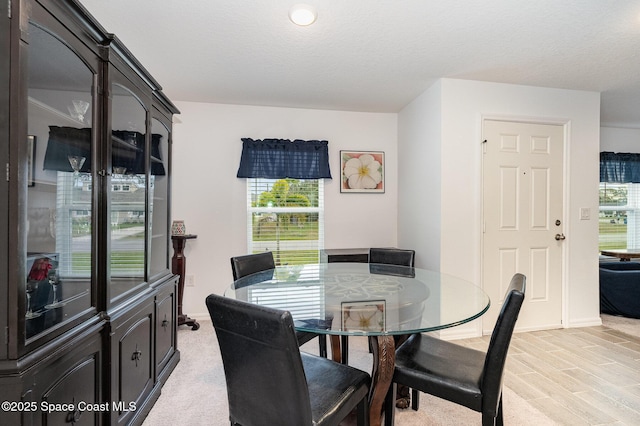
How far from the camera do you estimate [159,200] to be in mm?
2439

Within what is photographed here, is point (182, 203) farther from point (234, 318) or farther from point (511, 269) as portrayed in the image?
point (511, 269)

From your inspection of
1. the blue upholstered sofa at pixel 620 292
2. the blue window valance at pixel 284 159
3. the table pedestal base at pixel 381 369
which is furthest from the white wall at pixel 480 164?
the table pedestal base at pixel 381 369

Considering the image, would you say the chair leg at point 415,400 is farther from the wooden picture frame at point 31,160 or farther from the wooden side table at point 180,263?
the wooden side table at point 180,263

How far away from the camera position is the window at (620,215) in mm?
4789

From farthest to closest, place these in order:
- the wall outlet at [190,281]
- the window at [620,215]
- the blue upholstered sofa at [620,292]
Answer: the window at [620,215], the wall outlet at [190,281], the blue upholstered sofa at [620,292]

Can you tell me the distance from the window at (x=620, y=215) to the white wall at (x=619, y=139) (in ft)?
1.78

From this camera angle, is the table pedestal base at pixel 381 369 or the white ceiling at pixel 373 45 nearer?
the table pedestal base at pixel 381 369

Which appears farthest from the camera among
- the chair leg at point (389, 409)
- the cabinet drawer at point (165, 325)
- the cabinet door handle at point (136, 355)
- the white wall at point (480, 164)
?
the white wall at point (480, 164)

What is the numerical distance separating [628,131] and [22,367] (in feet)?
23.0

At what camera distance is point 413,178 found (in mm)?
3643

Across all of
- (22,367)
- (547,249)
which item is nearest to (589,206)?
(547,249)

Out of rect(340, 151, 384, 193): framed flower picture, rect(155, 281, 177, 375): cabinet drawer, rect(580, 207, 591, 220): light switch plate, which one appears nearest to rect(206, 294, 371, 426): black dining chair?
rect(155, 281, 177, 375): cabinet drawer

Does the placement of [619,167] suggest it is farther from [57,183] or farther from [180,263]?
[57,183]

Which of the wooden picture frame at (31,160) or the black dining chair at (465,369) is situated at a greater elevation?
the wooden picture frame at (31,160)
